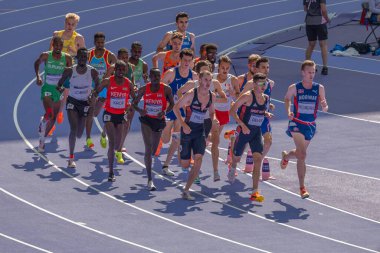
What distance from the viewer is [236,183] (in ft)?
65.2

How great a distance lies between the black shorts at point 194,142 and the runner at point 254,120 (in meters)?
0.58

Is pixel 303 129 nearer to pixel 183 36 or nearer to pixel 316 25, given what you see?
pixel 183 36

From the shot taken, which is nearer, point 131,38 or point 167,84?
point 167,84

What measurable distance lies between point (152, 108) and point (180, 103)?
2.03 ft

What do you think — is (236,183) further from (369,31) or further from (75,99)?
(369,31)

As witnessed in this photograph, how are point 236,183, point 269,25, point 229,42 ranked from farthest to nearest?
1. point 269,25
2. point 229,42
3. point 236,183

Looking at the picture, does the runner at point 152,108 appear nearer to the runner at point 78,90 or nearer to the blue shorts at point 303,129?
the runner at point 78,90

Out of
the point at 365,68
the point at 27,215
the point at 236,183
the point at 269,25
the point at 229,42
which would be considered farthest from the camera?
the point at 269,25

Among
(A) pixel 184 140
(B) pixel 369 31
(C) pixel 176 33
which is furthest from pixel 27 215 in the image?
(B) pixel 369 31

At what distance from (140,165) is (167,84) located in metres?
1.47

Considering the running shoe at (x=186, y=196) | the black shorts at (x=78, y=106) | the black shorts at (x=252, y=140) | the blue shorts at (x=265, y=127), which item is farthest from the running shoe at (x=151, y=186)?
the black shorts at (x=78, y=106)

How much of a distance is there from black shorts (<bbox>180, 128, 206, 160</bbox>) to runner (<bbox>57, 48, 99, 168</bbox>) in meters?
2.29

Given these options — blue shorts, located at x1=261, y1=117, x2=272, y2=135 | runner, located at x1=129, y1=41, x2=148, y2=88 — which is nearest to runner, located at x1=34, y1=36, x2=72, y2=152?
runner, located at x1=129, y1=41, x2=148, y2=88

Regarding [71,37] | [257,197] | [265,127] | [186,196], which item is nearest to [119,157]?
[186,196]
